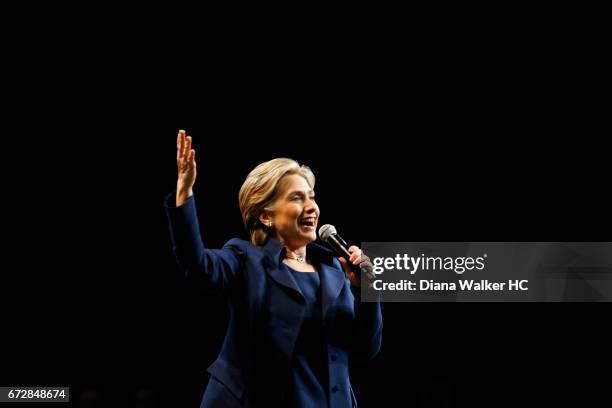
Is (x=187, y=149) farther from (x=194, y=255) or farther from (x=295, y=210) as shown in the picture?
(x=295, y=210)

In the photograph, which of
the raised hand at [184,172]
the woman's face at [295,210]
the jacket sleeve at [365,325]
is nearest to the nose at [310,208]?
the woman's face at [295,210]

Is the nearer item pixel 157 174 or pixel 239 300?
pixel 239 300

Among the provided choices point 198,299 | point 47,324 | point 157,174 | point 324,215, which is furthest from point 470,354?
point 47,324

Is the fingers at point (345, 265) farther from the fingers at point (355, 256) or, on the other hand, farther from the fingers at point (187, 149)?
the fingers at point (187, 149)

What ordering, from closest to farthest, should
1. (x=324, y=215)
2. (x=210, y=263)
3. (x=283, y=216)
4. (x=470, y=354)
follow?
(x=210, y=263) → (x=283, y=216) → (x=324, y=215) → (x=470, y=354)

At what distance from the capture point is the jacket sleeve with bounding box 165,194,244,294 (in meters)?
1.76

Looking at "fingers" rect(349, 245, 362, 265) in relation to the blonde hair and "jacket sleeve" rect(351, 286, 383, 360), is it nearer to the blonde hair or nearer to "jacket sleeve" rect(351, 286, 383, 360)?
"jacket sleeve" rect(351, 286, 383, 360)

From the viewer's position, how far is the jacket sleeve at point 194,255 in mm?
1762

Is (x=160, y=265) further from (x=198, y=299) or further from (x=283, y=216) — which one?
(x=283, y=216)

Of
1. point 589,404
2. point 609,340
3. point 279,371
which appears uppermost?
point 279,371

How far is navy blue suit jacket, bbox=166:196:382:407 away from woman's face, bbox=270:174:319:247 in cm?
5

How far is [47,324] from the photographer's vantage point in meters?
3.51

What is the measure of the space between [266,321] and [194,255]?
0.26 metres

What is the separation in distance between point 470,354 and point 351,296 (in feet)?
6.19
